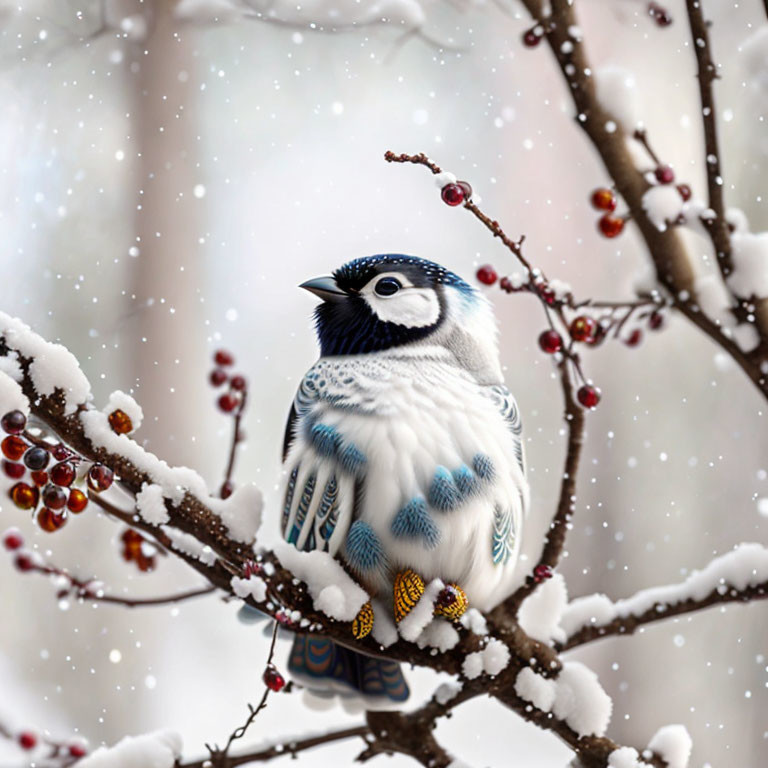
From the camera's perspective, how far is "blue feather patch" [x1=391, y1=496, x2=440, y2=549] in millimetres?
375

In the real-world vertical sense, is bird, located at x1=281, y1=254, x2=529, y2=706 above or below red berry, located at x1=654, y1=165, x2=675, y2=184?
below

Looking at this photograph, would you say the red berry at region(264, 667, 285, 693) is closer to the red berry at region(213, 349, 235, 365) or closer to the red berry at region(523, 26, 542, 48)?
the red berry at region(213, 349, 235, 365)

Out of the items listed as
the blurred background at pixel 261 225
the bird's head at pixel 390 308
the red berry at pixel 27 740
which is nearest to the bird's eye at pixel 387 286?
the bird's head at pixel 390 308

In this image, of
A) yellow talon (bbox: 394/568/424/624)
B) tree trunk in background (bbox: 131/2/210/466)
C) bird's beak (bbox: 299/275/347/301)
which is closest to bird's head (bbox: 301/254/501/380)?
bird's beak (bbox: 299/275/347/301)

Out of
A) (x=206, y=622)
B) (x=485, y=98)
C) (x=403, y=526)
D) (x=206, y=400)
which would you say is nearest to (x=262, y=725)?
(x=206, y=622)

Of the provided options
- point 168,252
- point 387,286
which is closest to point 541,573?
point 387,286

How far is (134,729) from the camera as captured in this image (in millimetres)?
661

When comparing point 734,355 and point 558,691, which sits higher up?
point 734,355

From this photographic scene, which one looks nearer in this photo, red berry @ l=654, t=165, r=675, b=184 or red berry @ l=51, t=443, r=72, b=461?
red berry @ l=51, t=443, r=72, b=461

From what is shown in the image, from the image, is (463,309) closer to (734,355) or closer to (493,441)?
(493,441)

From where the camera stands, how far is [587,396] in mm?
382

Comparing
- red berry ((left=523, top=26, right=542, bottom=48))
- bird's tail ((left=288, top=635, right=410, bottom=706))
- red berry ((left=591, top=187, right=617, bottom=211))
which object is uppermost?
red berry ((left=523, top=26, right=542, bottom=48))

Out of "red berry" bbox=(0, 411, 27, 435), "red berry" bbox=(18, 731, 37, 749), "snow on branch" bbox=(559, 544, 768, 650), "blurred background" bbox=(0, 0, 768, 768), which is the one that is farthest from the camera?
"blurred background" bbox=(0, 0, 768, 768)

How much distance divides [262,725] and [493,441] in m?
0.38
